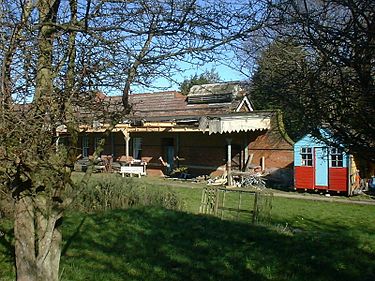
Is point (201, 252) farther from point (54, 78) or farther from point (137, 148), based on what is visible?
point (137, 148)

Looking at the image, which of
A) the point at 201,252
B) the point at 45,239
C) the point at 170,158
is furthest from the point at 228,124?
the point at 45,239

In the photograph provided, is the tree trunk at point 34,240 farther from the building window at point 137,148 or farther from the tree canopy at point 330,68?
the building window at point 137,148

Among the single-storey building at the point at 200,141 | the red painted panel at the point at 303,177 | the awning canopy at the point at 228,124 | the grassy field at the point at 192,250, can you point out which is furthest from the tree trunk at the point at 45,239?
the red painted panel at the point at 303,177

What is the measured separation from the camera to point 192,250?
27.2ft

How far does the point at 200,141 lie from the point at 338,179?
358 inches

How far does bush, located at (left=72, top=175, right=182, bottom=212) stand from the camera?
1254 centimetres

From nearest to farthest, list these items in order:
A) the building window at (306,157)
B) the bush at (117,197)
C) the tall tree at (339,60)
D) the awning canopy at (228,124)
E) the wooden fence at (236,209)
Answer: the tall tree at (339,60), the wooden fence at (236,209), the bush at (117,197), the building window at (306,157), the awning canopy at (228,124)

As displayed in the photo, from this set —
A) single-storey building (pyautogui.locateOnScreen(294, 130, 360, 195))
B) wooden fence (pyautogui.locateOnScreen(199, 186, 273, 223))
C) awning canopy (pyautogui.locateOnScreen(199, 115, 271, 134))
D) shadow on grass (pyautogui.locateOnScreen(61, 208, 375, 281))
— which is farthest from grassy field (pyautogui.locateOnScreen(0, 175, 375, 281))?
awning canopy (pyautogui.locateOnScreen(199, 115, 271, 134))

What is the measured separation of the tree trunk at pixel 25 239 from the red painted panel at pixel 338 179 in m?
18.5

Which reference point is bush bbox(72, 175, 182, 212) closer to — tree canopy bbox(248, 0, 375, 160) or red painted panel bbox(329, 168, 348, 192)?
tree canopy bbox(248, 0, 375, 160)

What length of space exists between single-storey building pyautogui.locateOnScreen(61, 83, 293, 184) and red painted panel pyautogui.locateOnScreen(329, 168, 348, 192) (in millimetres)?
2614

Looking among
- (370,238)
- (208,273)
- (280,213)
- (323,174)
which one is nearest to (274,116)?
(208,273)

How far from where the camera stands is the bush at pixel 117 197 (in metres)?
12.5

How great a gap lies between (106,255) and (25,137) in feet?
16.2
